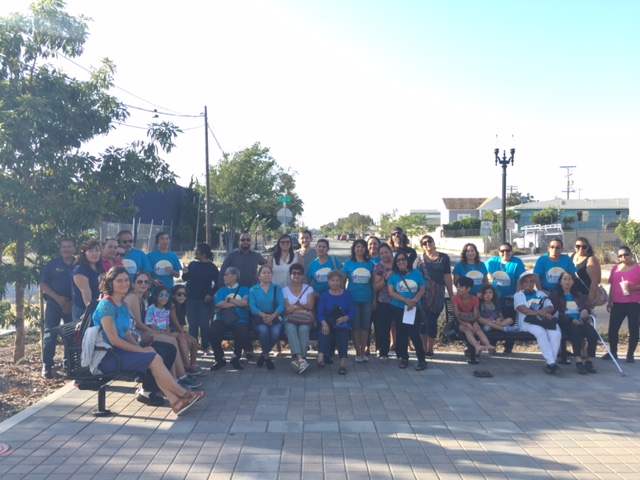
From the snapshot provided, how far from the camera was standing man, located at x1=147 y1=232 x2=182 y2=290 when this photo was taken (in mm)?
8023

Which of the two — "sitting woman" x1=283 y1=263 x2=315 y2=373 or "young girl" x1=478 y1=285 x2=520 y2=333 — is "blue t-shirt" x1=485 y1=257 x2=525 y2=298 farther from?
"sitting woman" x1=283 y1=263 x2=315 y2=373

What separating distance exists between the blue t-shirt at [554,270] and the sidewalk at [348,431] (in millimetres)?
1442

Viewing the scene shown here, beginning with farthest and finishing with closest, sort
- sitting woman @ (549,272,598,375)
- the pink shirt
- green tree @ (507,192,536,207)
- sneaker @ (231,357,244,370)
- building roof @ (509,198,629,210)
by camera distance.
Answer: green tree @ (507,192,536,207) → building roof @ (509,198,629,210) → the pink shirt → sitting woman @ (549,272,598,375) → sneaker @ (231,357,244,370)

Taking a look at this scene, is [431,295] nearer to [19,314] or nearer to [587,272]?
[587,272]

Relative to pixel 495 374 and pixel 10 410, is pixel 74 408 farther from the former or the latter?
pixel 495 374

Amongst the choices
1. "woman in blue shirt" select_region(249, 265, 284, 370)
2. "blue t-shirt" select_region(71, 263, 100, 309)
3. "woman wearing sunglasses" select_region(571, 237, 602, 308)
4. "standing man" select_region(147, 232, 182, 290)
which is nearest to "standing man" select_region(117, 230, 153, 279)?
"standing man" select_region(147, 232, 182, 290)

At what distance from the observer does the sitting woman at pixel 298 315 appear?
738 centimetres

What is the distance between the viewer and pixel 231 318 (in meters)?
7.45

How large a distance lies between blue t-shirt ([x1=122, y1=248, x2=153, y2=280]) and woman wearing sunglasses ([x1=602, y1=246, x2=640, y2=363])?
665 centimetres

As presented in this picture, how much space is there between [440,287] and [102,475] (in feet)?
17.5

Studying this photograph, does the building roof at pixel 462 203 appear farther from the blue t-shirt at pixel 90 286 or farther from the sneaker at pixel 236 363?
the blue t-shirt at pixel 90 286

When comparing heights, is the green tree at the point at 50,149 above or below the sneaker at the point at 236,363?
above

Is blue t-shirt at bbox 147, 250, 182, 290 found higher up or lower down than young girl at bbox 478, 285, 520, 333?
higher up

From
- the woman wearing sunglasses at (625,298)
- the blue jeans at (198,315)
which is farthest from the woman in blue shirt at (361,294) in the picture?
the woman wearing sunglasses at (625,298)
